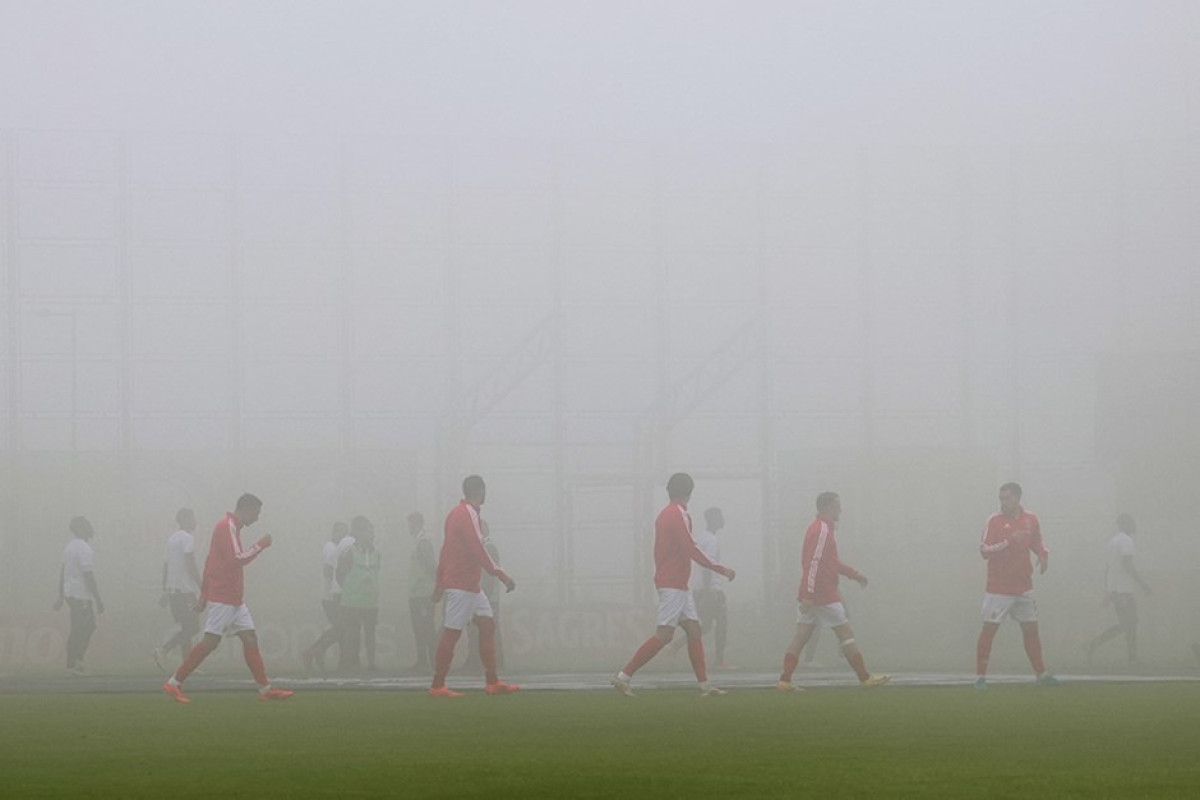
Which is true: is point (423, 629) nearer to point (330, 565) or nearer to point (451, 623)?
point (330, 565)

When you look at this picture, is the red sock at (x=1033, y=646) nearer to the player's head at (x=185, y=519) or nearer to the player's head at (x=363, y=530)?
the player's head at (x=363, y=530)

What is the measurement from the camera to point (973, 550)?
141 feet

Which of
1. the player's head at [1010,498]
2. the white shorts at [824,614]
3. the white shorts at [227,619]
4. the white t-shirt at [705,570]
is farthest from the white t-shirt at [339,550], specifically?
the player's head at [1010,498]

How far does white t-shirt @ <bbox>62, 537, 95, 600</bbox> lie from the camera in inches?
1134

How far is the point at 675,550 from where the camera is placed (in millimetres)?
19188

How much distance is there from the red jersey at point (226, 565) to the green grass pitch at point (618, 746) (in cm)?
99

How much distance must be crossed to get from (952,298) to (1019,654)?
9.97 metres

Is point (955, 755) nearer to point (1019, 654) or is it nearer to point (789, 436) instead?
point (1019, 654)

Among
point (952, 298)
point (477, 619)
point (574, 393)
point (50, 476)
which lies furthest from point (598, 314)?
point (477, 619)

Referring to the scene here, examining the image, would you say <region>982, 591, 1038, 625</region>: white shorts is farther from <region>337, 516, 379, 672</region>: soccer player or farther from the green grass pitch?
<region>337, 516, 379, 672</region>: soccer player

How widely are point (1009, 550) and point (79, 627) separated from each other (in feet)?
45.0

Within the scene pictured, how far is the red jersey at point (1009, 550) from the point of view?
21000 millimetres

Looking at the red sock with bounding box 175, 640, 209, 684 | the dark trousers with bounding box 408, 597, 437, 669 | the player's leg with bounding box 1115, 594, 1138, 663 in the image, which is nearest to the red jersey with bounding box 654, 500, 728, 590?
the red sock with bounding box 175, 640, 209, 684

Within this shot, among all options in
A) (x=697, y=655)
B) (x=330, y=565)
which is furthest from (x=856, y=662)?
(x=330, y=565)
